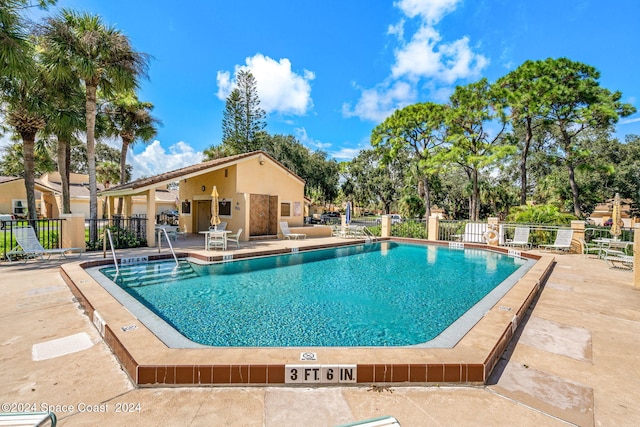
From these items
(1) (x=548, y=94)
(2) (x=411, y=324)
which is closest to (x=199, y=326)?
(2) (x=411, y=324)

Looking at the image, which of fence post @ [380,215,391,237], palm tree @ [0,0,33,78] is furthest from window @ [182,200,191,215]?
fence post @ [380,215,391,237]

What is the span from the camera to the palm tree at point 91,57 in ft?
34.9

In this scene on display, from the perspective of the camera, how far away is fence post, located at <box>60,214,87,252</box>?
10.3m

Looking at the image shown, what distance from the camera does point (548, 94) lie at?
18.6 metres

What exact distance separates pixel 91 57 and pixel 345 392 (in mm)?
Answer: 14489

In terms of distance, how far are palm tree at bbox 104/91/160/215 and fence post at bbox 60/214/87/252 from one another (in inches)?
309

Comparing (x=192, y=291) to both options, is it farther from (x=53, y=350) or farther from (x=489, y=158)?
(x=489, y=158)

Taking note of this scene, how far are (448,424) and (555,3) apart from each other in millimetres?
17726

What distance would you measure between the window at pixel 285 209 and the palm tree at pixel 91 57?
30.0 ft

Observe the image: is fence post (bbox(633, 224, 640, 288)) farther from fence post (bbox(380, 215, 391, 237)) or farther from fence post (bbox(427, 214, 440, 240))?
fence post (bbox(380, 215, 391, 237))

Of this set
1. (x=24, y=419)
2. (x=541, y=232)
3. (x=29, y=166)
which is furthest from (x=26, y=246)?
(x=541, y=232)

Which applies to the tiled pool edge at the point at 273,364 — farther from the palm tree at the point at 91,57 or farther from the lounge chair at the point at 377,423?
the palm tree at the point at 91,57

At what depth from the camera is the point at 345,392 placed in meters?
2.82

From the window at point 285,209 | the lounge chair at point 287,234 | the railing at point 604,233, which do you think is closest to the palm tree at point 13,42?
the lounge chair at point 287,234
